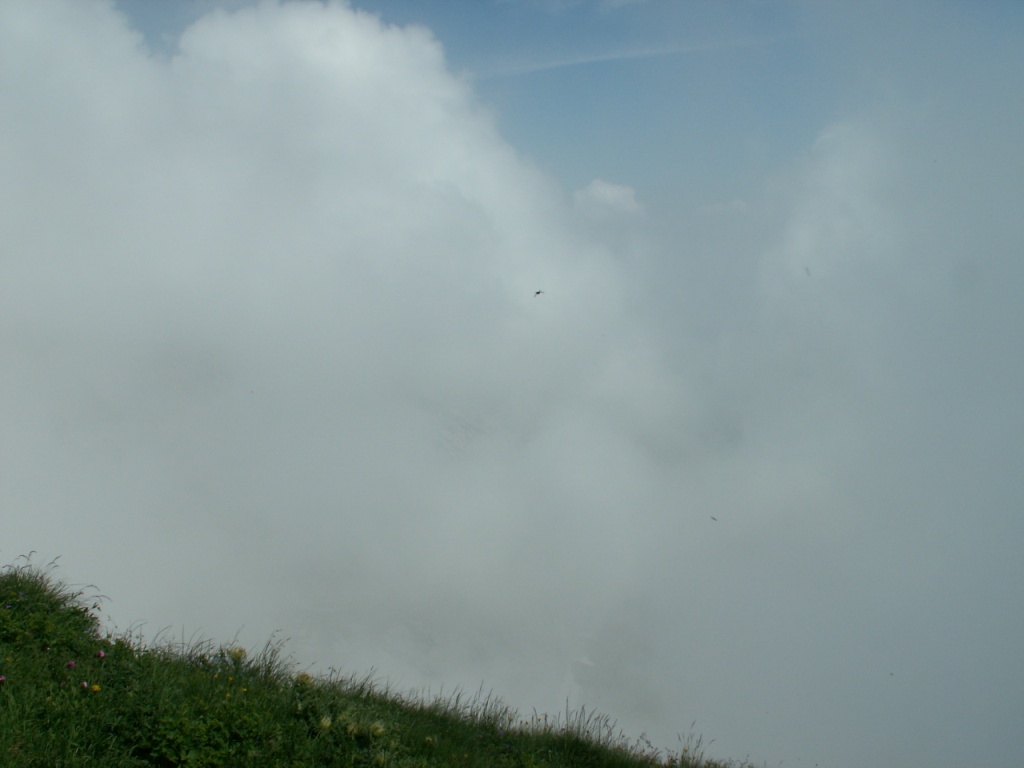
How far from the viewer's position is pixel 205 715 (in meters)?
5.85

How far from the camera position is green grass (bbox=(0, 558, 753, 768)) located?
5539mm

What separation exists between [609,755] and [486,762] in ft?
4.67

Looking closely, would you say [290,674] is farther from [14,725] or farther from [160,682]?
[14,725]

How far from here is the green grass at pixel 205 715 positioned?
5539 millimetres

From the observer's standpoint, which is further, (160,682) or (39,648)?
(39,648)

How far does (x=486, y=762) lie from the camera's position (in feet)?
22.4

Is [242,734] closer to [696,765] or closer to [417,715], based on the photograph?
[417,715]

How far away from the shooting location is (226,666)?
277 inches

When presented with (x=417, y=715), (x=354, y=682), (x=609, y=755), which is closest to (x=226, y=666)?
(x=354, y=682)

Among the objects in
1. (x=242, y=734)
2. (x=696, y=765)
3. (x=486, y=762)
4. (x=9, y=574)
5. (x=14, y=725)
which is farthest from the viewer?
(x=696, y=765)

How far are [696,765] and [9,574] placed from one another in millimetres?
6807

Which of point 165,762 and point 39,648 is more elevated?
point 39,648

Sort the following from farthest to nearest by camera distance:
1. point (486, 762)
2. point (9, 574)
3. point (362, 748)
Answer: point (9, 574)
point (486, 762)
point (362, 748)

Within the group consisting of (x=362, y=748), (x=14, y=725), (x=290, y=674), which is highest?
(x=290, y=674)
